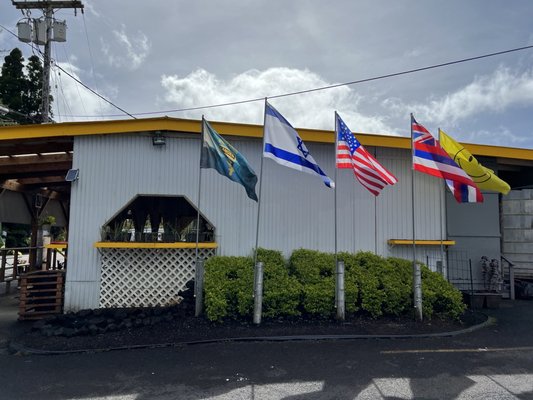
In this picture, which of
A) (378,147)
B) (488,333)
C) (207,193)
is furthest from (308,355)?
(378,147)

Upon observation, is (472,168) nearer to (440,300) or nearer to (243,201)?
(440,300)

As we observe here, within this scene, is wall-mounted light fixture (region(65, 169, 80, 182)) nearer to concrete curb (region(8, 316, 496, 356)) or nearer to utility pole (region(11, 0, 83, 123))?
concrete curb (region(8, 316, 496, 356))

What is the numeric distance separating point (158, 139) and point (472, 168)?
6.60 m

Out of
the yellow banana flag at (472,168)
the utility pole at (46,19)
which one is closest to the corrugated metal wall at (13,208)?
the utility pole at (46,19)

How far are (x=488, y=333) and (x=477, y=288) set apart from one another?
10.8 feet

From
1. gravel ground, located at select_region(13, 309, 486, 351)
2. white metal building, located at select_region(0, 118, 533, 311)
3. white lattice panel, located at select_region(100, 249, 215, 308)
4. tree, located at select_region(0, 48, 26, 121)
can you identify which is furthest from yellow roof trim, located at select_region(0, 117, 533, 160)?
tree, located at select_region(0, 48, 26, 121)

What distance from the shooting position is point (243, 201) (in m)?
8.64

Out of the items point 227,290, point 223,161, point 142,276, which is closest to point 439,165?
point 223,161

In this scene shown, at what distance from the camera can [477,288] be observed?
9.85 m

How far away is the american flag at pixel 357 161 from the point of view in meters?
7.61

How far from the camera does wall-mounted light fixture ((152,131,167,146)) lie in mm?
8422

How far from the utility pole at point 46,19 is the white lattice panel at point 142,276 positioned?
1307cm

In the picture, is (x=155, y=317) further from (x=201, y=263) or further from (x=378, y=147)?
(x=378, y=147)

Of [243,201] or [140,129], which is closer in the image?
[140,129]
